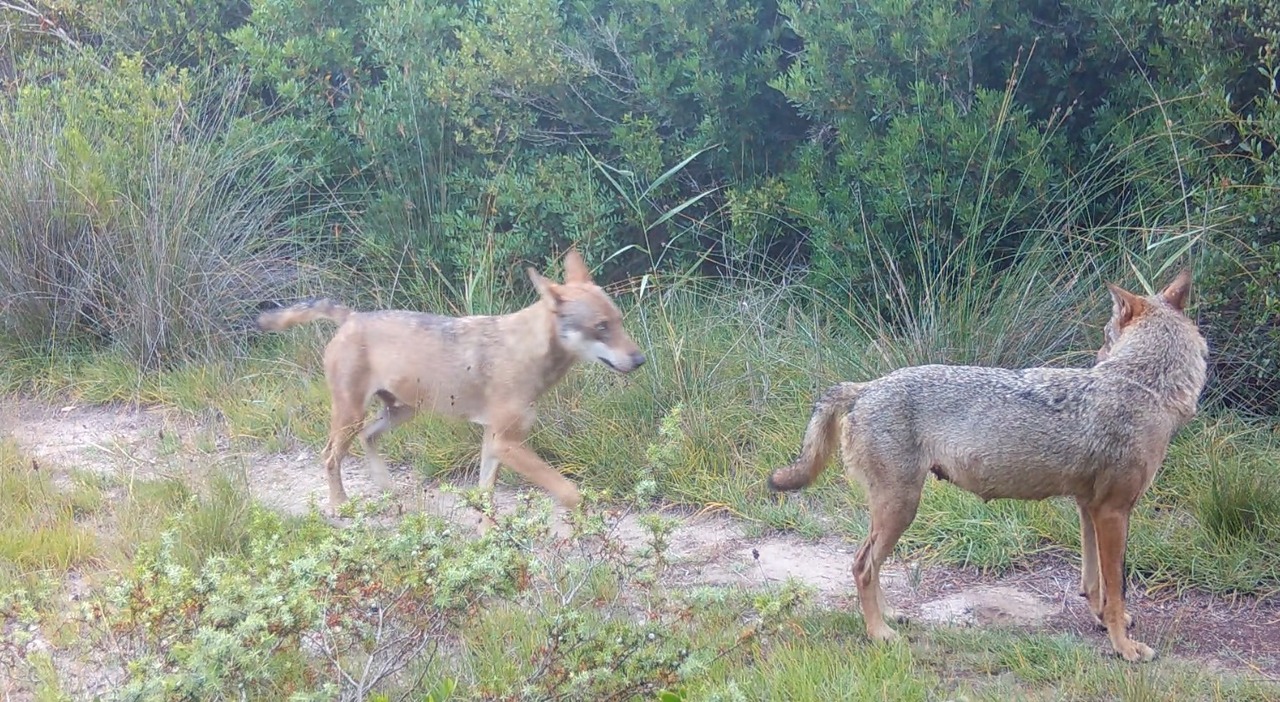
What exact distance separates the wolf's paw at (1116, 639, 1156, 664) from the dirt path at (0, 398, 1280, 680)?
15 cm

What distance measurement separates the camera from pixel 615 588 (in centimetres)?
559

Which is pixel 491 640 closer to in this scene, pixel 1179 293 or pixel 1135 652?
pixel 1135 652

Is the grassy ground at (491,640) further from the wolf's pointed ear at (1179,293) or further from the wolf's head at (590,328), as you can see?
the wolf's head at (590,328)

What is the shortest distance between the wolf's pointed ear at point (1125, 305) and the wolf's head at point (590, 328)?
2605 millimetres

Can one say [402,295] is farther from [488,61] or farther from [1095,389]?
[1095,389]

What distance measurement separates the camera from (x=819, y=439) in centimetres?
532

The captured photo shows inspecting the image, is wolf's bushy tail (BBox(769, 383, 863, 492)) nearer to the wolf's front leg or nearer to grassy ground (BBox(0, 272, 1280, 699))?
grassy ground (BBox(0, 272, 1280, 699))

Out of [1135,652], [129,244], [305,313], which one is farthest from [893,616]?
[129,244]

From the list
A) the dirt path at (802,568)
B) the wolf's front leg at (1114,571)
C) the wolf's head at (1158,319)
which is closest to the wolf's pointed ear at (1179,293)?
the wolf's head at (1158,319)

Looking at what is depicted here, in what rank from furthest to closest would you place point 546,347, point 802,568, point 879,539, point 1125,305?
point 546,347 → point 802,568 → point 1125,305 → point 879,539

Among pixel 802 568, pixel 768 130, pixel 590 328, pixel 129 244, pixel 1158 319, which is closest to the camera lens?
pixel 1158 319

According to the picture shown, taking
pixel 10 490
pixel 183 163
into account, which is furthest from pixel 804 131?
pixel 10 490

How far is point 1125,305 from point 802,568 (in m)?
2.01

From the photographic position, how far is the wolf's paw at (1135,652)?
4922 mm
